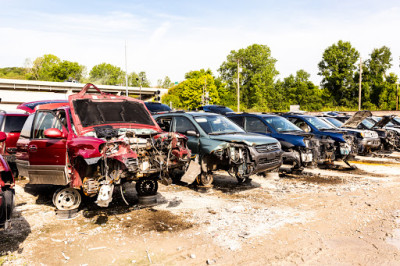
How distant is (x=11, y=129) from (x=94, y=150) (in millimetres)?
5250

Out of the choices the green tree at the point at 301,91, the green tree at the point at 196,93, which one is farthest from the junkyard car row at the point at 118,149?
the green tree at the point at 301,91

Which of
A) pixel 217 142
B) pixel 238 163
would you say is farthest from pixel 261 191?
pixel 217 142

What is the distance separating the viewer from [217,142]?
304 inches

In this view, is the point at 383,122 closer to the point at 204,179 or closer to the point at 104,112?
the point at 204,179

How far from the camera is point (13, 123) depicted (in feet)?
30.6

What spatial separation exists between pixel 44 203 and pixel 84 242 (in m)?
2.63

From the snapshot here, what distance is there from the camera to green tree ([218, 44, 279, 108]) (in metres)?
85.4

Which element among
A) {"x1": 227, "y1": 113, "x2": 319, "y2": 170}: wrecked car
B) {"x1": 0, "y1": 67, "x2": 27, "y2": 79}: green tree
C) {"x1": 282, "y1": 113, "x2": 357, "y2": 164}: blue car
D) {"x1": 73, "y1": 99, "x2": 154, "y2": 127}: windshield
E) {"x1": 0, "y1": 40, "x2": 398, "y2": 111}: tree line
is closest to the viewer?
{"x1": 73, "y1": 99, "x2": 154, "y2": 127}: windshield

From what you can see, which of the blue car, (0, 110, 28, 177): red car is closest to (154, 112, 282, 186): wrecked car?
the blue car

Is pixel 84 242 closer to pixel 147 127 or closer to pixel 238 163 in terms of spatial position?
pixel 147 127

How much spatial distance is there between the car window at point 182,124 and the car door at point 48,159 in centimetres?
318

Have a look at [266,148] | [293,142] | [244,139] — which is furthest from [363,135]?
[244,139]

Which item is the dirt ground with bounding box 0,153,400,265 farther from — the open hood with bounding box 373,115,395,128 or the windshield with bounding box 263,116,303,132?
the open hood with bounding box 373,115,395,128

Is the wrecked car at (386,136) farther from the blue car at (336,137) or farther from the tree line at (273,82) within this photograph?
the tree line at (273,82)
